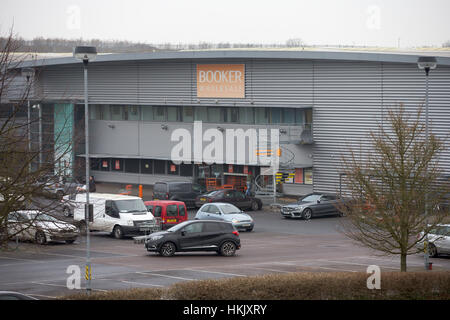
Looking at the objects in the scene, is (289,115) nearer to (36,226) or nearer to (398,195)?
(398,195)

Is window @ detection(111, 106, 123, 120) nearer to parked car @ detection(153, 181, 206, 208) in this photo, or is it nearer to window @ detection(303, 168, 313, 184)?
parked car @ detection(153, 181, 206, 208)

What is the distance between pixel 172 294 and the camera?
1401 cm

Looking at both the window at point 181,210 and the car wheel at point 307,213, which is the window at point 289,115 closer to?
the car wheel at point 307,213

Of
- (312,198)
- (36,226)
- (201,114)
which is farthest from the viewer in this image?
(201,114)

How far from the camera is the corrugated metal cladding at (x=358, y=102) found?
3928cm

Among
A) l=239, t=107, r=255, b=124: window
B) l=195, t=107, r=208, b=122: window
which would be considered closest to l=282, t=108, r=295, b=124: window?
l=239, t=107, r=255, b=124: window

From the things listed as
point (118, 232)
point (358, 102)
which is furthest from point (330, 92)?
point (118, 232)

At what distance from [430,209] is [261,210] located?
23712mm

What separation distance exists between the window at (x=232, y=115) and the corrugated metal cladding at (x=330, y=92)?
700mm

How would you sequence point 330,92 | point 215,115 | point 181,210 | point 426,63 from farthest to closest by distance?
1. point 215,115
2. point 330,92
3. point 181,210
4. point 426,63

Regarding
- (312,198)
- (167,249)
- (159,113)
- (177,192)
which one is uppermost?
(159,113)

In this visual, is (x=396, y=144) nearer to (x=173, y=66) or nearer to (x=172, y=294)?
(x=172, y=294)

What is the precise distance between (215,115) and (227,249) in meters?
23.8

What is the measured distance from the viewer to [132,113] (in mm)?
53719
